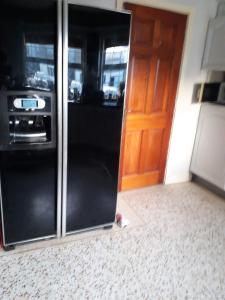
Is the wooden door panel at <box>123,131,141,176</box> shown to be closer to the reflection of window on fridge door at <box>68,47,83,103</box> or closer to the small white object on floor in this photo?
the small white object on floor

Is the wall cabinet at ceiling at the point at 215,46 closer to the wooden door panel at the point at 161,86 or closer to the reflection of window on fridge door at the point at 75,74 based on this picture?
the wooden door panel at the point at 161,86

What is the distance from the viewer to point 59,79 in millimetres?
1681

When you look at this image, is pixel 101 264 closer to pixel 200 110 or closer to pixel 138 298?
pixel 138 298

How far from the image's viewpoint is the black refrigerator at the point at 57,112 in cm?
157

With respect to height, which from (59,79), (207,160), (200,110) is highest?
(59,79)

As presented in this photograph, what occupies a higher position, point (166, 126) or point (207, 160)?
point (166, 126)

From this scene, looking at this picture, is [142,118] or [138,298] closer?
[138,298]

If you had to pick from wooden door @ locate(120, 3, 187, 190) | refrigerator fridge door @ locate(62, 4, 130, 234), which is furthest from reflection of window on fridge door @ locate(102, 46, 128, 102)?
wooden door @ locate(120, 3, 187, 190)

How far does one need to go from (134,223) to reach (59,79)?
1.52 metres

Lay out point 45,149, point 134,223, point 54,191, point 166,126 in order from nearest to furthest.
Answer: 1. point 45,149
2. point 54,191
3. point 134,223
4. point 166,126

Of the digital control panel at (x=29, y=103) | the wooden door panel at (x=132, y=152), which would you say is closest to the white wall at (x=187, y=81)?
the wooden door panel at (x=132, y=152)

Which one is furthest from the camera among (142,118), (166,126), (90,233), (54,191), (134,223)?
(166,126)

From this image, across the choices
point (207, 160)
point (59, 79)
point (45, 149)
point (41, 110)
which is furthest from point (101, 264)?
point (207, 160)

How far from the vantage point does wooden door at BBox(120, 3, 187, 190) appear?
2.50 meters
